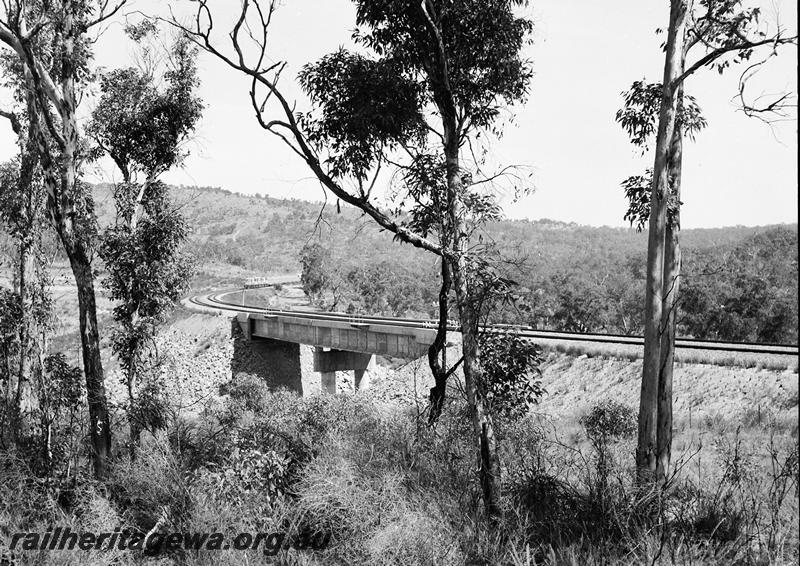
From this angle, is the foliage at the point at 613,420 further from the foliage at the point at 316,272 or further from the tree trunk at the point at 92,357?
the foliage at the point at 316,272

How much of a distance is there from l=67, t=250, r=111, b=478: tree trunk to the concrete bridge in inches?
756

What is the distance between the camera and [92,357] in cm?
991

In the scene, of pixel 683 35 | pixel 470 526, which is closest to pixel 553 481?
pixel 470 526

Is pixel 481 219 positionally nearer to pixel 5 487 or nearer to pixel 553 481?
pixel 553 481

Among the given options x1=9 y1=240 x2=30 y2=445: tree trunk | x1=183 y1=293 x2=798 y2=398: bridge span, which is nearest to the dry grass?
x1=183 y1=293 x2=798 y2=398: bridge span

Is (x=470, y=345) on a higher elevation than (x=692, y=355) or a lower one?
higher

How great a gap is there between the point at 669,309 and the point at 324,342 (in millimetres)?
27959

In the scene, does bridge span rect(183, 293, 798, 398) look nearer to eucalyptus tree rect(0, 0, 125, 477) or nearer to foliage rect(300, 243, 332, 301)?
foliage rect(300, 243, 332, 301)

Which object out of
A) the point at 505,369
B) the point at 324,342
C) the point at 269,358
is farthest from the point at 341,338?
the point at 505,369

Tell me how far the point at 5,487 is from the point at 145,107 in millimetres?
9080

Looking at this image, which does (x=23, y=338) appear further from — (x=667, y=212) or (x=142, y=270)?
(x=667, y=212)

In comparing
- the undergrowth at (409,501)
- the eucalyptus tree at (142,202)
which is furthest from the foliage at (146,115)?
the undergrowth at (409,501)

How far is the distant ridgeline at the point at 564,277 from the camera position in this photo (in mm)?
26422

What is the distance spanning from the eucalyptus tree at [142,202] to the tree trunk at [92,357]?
5.19ft
